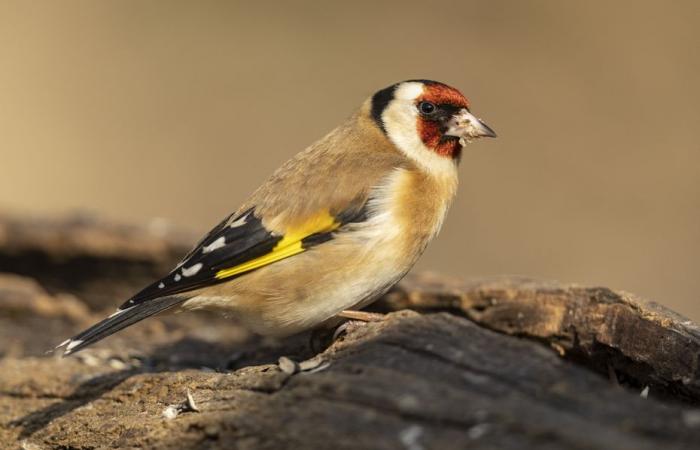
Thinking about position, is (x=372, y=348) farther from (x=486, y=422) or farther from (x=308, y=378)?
(x=486, y=422)

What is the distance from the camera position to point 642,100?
10.9 meters

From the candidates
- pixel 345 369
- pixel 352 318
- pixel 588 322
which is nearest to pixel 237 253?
pixel 352 318

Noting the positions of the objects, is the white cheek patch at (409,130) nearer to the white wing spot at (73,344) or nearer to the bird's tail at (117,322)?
the bird's tail at (117,322)

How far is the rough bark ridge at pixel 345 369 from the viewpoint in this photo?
2729 millimetres

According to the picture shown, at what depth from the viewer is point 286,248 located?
4.55 meters

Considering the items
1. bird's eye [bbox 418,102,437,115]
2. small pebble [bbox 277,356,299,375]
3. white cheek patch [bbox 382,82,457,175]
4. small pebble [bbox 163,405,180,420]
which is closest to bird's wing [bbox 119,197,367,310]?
white cheek patch [bbox 382,82,457,175]

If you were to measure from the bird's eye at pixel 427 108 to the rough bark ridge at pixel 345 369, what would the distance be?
0.87 m

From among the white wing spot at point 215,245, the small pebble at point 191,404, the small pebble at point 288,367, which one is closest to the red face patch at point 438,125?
the white wing spot at point 215,245

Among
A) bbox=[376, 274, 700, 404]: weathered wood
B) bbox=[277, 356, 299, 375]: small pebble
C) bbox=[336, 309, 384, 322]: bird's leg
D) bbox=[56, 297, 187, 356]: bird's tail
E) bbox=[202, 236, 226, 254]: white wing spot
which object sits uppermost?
bbox=[202, 236, 226, 254]: white wing spot

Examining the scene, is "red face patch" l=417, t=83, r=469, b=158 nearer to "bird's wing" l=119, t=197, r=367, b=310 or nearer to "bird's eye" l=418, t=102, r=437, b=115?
"bird's eye" l=418, t=102, r=437, b=115

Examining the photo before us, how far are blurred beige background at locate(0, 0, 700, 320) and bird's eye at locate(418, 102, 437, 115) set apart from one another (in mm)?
4317

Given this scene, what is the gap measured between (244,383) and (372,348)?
48cm

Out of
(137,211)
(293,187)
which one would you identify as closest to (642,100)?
(137,211)

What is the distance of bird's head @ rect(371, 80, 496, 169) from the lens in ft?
16.5
